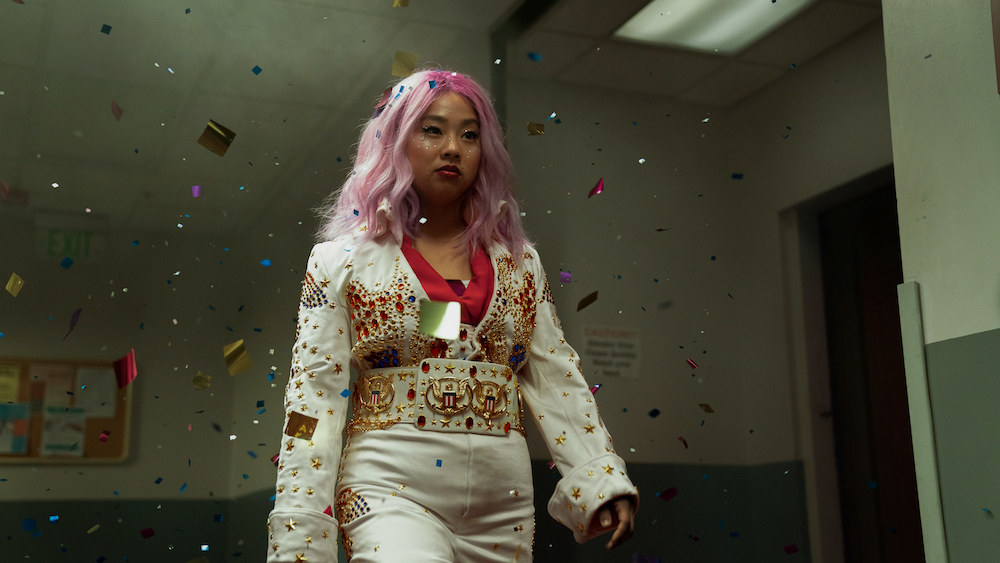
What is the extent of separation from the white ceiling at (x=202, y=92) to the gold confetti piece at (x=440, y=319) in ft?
3.61

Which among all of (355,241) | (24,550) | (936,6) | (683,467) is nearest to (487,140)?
(355,241)

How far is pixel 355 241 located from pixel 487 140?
15.3 inches

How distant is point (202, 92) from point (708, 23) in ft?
5.36

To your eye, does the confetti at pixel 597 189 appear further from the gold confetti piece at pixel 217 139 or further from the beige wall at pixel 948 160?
the gold confetti piece at pixel 217 139

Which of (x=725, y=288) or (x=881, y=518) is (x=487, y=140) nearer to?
(x=725, y=288)

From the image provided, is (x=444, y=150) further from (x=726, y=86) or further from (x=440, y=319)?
(x=726, y=86)

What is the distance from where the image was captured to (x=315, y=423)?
190 cm

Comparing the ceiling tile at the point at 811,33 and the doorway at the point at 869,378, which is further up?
the ceiling tile at the point at 811,33

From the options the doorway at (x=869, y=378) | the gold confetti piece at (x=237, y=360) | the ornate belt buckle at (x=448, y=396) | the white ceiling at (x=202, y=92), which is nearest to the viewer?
the ornate belt buckle at (x=448, y=396)

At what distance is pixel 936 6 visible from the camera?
8.27 ft

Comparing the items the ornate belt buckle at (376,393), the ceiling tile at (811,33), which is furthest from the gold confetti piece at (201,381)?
the ceiling tile at (811,33)

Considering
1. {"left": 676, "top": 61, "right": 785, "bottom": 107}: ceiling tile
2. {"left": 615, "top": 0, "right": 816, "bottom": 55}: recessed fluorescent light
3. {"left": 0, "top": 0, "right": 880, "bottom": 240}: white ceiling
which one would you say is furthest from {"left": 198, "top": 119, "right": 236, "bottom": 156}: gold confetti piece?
{"left": 676, "top": 61, "right": 785, "bottom": 107}: ceiling tile

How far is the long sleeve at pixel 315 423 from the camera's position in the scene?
1789 mm

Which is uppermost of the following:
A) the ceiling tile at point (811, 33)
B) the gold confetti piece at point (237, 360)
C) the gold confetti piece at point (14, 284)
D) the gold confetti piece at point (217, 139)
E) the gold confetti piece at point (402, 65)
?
the ceiling tile at point (811, 33)
